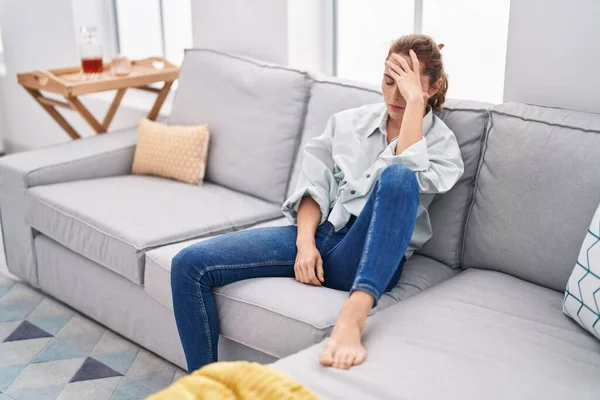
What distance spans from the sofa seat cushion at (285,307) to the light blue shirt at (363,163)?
11cm

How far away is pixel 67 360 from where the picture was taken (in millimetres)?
2641

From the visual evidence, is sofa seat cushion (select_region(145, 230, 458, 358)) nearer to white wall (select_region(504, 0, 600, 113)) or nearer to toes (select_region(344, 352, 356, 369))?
toes (select_region(344, 352, 356, 369))

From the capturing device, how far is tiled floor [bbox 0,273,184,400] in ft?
8.06

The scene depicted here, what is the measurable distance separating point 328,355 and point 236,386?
0.92ft

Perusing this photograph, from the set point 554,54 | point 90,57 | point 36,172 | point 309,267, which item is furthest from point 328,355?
point 90,57

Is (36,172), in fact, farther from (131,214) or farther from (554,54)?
(554,54)

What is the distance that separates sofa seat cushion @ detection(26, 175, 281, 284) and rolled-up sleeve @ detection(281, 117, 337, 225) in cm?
42

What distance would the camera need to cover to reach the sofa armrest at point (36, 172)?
3.02m

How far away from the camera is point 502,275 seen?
7.22 feet

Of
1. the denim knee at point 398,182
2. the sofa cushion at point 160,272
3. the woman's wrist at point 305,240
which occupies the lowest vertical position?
the sofa cushion at point 160,272

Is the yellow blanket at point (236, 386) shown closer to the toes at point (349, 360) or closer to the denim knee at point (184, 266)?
the toes at point (349, 360)

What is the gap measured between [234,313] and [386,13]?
147 cm

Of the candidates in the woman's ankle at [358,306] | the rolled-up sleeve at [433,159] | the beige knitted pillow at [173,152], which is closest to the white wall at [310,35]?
the beige knitted pillow at [173,152]

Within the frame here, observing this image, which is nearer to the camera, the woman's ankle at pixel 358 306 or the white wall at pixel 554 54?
the woman's ankle at pixel 358 306
